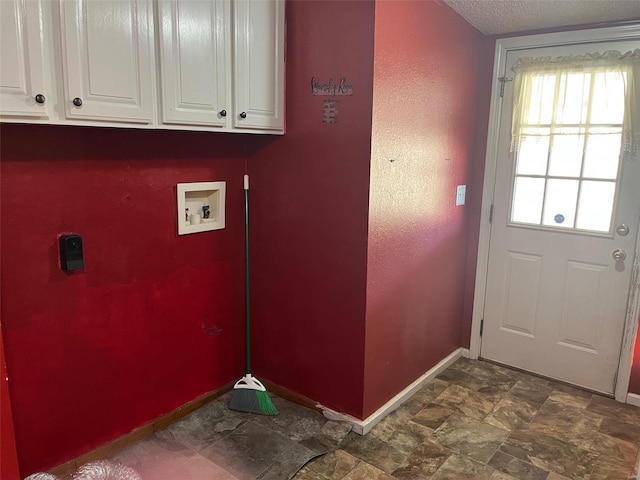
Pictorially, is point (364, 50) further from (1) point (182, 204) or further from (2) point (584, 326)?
(2) point (584, 326)

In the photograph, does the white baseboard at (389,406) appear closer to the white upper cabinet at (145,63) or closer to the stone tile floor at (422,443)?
the stone tile floor at (422,443)

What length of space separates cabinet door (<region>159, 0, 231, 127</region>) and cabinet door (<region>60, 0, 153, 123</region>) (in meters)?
0.07

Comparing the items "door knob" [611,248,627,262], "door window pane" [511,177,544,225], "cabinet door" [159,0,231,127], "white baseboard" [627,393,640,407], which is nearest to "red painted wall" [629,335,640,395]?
"white baseboard" [627,393,640,407]

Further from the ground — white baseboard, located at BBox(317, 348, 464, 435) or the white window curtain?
the white window curtain

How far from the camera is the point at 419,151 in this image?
2.54 m

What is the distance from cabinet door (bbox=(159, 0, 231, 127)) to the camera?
1853mm

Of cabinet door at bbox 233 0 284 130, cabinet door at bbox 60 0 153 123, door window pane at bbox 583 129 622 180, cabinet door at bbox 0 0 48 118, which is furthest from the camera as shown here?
door window pane at bbox 583 129 622 180

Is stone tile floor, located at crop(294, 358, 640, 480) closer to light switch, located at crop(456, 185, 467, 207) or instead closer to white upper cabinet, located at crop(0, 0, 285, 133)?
light switch, located at crop(456, 185, 467, 207)

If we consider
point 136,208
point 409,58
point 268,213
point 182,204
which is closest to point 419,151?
point 409,58

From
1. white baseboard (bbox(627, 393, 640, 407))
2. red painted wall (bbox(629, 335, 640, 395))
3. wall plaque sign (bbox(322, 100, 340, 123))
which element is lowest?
white baseboard (bbox(627, 393, 640, 407))

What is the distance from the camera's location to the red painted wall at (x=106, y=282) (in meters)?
1.83

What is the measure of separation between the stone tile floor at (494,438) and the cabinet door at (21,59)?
5.91ft

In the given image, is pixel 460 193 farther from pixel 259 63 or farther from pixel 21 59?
pixel 21 59

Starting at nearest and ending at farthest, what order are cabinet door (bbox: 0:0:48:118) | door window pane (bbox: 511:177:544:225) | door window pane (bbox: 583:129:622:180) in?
1. cabinet door (bbox: 0:0:48:118)
2. door window pane (bbox: 583:129:622:180)
3. door window pane (bbox: 511:177:544:225)
